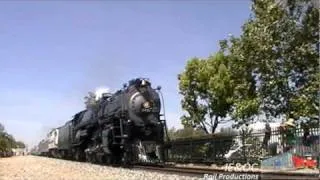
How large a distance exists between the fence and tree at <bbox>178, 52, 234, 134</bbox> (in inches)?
389

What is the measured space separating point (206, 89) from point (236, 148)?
18.6m

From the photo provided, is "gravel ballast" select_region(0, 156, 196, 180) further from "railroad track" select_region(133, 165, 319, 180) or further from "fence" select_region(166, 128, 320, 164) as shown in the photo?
"fence" select_region(166, 128, 320, 164)

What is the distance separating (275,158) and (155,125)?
8853mm

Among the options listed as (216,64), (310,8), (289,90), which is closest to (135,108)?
(289,90)

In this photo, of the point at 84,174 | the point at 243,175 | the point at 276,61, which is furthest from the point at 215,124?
the point at 243,175

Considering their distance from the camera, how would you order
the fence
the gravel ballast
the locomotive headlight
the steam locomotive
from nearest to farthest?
1. the gravel ballast
2. the fence
3. the steam locomotive
4. the locomotive headlight

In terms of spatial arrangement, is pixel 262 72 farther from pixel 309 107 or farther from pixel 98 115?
pixel 98 115

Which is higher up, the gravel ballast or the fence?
the fence

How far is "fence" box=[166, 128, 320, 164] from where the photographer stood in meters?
19.5

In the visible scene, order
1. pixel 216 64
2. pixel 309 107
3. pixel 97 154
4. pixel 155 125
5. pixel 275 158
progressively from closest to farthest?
pixel 275 158 → pixel 309 107 → pixel 155 125 → pixel 97 154 → pixel 216 64

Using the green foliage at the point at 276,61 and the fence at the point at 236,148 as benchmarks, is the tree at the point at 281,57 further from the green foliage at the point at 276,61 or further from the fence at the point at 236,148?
the fence at the point at 236,148

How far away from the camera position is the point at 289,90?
2748 centimetres

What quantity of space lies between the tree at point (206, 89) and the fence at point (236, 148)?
9.87 m

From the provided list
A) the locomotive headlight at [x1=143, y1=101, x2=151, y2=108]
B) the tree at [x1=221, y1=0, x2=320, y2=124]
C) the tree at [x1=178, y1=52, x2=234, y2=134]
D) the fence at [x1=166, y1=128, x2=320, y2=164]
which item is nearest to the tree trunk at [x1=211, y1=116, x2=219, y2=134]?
the tree at [x1=178, y1=52, x2=234, y2=134]
